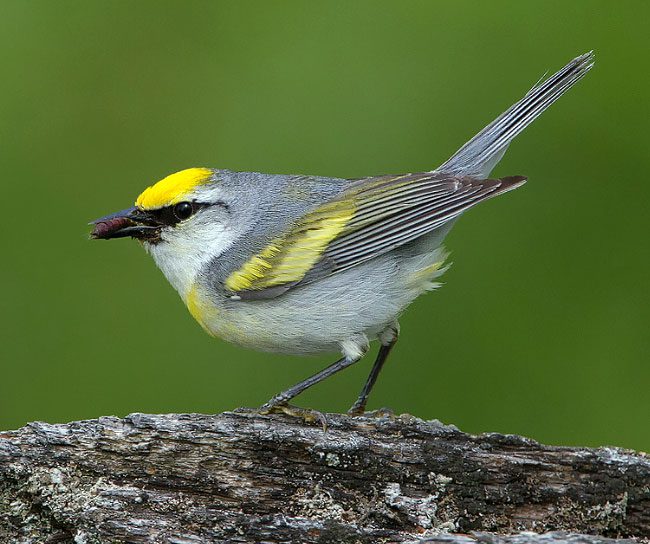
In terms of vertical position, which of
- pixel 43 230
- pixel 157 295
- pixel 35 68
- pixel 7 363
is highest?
pixel 35 68

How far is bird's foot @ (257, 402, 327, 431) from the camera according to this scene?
461 cm

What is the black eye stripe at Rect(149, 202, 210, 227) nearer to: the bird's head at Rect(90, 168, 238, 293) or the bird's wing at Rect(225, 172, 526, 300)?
the bird's head at Rect(90, 168, 238, 293)

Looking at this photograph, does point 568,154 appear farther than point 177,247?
Yes

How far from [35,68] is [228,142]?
4.95 feet

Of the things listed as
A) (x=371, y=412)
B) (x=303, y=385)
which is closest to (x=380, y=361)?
(x=371, y=412)

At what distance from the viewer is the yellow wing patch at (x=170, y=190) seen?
5.24 m

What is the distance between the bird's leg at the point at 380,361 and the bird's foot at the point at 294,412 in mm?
616

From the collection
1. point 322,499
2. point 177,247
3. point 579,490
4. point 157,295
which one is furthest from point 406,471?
point 157,295

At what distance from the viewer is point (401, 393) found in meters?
5.83

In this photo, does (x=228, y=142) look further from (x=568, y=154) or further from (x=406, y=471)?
(x=406, y=471)

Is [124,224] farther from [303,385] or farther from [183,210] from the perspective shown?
[303,385]

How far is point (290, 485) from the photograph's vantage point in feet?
13.6

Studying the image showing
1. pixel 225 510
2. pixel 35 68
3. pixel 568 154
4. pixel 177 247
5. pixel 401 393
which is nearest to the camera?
pixel 225 510

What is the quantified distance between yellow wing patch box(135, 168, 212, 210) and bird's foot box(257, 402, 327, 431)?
4.30ft
